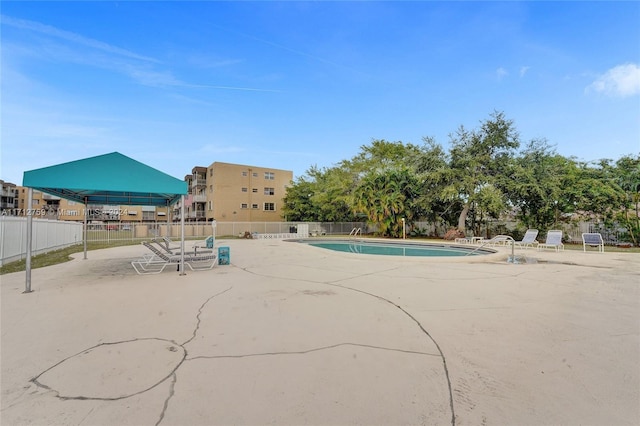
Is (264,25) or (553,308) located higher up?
(264,25)

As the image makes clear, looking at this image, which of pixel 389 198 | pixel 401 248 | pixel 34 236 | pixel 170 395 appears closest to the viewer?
pixel 170 395

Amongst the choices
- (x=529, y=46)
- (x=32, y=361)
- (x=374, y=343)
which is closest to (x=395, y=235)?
(x=529, y=46)

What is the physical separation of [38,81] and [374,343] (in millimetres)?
15957

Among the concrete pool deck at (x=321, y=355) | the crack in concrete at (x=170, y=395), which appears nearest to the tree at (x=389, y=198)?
the concrete pool deck at (x=321, y=355)

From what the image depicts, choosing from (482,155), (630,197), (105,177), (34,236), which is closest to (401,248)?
(482,155)

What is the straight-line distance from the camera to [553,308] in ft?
15.9

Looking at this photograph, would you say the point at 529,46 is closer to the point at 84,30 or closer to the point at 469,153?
the point at 469,153

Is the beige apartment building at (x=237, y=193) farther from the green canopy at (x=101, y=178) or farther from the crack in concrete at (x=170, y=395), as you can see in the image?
the crack in concrete at (x=170, y=395)

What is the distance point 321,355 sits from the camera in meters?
3.13

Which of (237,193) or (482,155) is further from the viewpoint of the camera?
(237,193)

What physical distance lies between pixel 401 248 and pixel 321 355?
15.9 metres

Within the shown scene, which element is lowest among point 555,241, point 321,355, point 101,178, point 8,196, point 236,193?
point 321,355

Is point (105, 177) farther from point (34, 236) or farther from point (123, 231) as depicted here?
point (123, 231)

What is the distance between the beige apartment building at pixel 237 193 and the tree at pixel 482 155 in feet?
85.8
